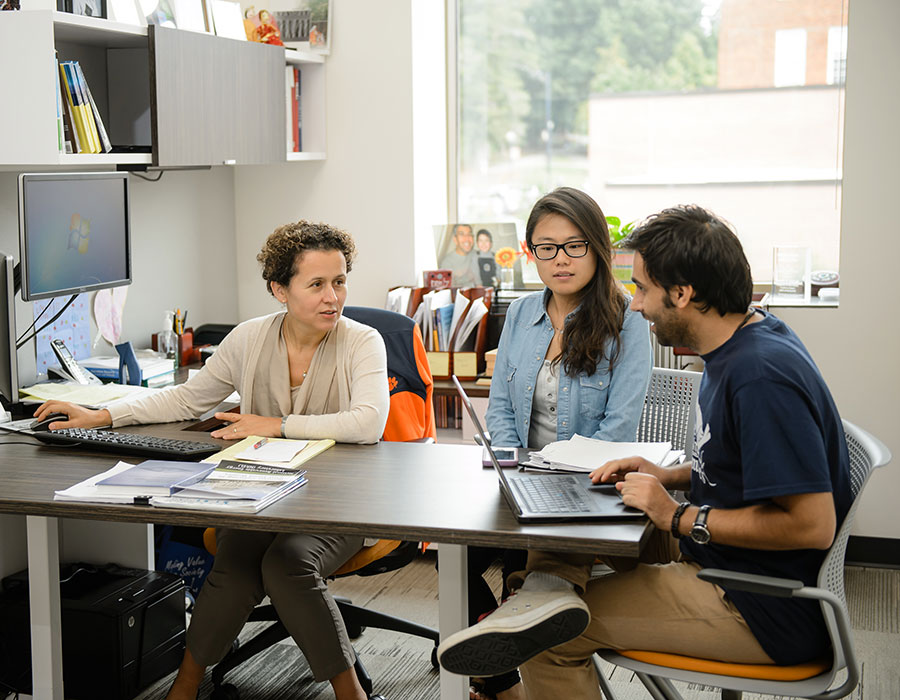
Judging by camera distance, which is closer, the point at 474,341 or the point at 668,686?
the point at 668,686

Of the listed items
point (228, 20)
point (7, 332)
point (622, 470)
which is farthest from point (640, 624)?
point (228, 20)

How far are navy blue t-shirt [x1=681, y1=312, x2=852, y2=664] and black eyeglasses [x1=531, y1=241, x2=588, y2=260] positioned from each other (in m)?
0.62

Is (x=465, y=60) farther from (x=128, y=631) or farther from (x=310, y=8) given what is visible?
(x=128, y=631)

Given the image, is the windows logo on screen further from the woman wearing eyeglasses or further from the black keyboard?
the woman wearing eyeglasses

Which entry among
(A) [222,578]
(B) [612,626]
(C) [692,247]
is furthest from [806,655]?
(A) [222,578]

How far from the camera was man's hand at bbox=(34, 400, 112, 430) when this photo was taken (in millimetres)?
2514

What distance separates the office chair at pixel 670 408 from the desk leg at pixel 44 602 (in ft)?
4.61

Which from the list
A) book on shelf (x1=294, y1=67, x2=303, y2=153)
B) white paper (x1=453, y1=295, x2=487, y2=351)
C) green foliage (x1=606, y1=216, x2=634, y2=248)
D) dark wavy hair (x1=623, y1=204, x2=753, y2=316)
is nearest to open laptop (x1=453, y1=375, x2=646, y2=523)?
dark wavy hair (x1=623, y1=204, x2=753, y2=316)

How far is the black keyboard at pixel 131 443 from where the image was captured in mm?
2293

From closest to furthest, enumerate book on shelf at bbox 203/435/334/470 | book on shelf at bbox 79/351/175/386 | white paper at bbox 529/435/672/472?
white paper at bbox 529/435/672/472
book on shelf at bbox 203/435/334/470
book on shelf at bbox 79/351/175/386

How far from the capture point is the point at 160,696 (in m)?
2.72

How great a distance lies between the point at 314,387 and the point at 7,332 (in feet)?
2.63

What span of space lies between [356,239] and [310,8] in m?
0.91

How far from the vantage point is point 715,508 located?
183 centimetres
